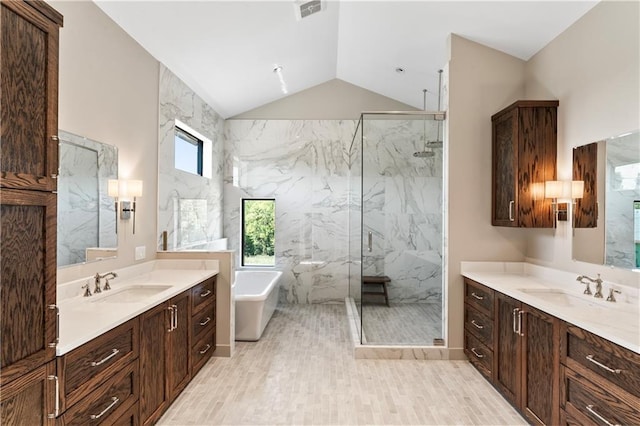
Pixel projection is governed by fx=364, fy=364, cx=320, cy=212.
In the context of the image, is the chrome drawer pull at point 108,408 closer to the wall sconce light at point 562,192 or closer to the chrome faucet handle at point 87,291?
the chrome faucet handle at point 87,291

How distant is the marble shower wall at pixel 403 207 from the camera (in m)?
3.71

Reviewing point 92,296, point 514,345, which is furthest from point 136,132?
point 514,345

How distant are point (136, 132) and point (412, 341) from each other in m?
3.23

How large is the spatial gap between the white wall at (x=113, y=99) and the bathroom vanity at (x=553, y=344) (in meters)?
2.99

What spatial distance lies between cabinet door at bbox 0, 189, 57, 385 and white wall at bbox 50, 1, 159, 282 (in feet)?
3.43

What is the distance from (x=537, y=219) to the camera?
303 cm

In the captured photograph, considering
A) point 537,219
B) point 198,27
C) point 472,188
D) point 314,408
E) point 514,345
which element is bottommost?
point 314,408

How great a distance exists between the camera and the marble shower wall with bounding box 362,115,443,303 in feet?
12.2

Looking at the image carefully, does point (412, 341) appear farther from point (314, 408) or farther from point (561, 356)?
point (561, 356)

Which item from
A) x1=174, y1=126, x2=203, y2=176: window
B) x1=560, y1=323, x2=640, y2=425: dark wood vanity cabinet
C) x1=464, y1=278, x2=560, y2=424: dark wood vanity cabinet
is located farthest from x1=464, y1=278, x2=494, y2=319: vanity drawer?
x1=174, y1=126, x2=203, y2=176: window

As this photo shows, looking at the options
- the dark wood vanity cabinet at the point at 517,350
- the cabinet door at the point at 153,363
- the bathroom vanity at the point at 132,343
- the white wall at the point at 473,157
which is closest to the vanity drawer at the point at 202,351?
the bathroom vanity at the point at 132,343

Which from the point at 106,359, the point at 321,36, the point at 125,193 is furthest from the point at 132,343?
the point at 321,36

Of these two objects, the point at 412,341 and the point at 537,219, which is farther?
the point at 412,341

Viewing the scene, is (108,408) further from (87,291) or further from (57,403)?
(87,291)
